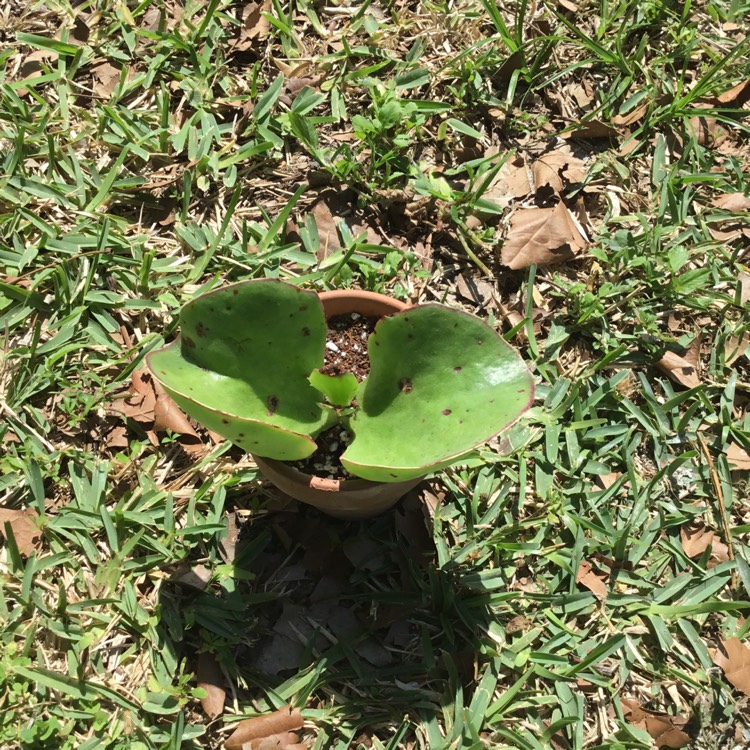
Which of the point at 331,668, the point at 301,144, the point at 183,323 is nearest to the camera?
the point at 183,323

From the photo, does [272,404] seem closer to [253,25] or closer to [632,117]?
[253,25]

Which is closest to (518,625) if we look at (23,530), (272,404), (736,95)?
(272,404)

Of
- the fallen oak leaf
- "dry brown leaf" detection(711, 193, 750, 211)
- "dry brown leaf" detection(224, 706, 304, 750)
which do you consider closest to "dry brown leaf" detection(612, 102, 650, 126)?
"dry brown leaf" detection(711, 193, 750, 211)

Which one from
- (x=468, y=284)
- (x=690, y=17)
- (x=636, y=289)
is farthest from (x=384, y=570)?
(x=690, y=17)

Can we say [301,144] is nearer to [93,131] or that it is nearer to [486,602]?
[93,131]

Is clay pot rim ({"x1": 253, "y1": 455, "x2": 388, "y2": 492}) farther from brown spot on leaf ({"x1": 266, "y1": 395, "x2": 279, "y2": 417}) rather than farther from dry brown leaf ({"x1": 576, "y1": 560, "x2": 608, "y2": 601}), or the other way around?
dry brown leaf ({"x1": 576, "y1": 560, "x2": 608, "y2": 601})
